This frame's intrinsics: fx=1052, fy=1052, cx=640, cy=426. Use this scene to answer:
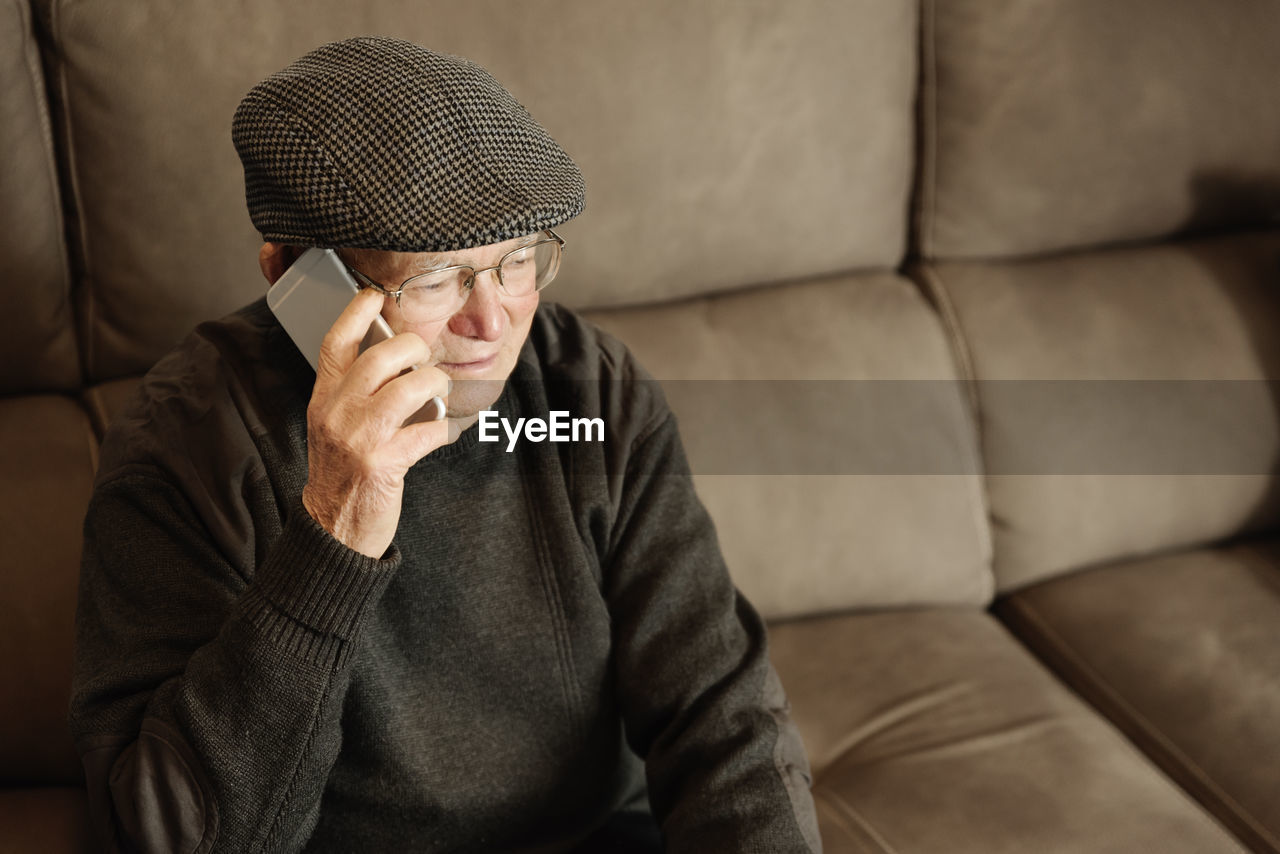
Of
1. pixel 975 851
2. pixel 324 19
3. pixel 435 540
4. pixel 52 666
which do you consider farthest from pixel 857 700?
pixel 324 19

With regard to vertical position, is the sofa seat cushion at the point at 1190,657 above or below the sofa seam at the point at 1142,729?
above

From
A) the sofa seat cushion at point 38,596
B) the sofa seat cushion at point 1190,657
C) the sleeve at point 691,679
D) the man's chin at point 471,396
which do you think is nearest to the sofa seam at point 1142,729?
the sofa seat cushion at point 1190,657

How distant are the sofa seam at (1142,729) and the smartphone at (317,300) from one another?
107 centimetres

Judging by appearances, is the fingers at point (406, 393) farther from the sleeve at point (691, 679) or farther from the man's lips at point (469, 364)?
the sleeve at point (691, 679)

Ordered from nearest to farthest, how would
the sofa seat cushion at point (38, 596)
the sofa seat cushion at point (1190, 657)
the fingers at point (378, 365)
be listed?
1. the fingers at point (378, 365)
2. the sofa seat cushion at point (38, 596)
3. the sofa seat cushion at point (1190, 657)

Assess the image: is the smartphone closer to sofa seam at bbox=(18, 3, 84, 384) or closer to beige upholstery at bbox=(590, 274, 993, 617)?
sofa seam at bbox=(18, 3, 84, 384)

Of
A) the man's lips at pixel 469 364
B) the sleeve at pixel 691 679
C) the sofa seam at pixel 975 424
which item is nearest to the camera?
the man's lips at pixel 469 364

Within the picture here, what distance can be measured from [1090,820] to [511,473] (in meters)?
0.78

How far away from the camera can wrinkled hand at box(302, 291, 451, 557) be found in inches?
33.2

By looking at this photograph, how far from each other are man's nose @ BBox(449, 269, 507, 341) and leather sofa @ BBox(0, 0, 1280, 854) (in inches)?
19.6

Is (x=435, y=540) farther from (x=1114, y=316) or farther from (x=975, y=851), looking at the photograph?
Result: (x=1114, y=316)

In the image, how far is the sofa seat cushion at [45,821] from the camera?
3.56 ft

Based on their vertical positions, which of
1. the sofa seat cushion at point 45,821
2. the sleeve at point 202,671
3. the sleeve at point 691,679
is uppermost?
the sleeve at point 202,671

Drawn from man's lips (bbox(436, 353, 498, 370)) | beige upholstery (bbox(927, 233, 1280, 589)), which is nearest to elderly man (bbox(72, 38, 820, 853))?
man's lips (bbox(436, 353, 498, 370))
